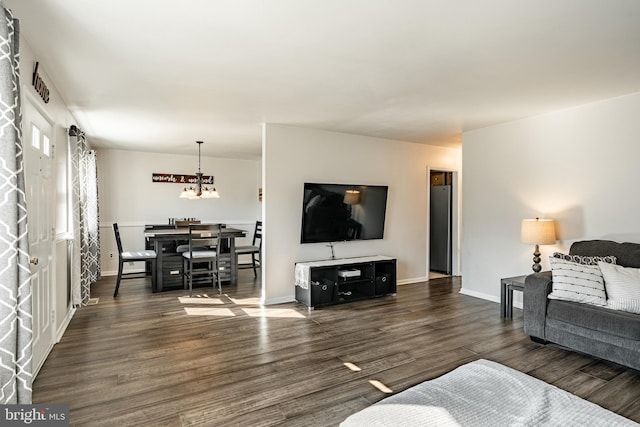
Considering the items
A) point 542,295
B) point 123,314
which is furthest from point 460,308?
point 123,314

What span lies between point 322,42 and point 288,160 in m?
2.60

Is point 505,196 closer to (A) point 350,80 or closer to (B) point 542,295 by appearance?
A: (B) point 542,295

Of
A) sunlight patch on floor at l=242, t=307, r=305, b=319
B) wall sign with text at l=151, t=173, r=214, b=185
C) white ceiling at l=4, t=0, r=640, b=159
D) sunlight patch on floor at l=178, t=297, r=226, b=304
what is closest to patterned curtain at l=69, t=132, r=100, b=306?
white ceiling at l=4, t=0, r=640, b=159

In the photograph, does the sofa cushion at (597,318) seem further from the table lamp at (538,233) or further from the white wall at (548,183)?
the white wall at (548,183)

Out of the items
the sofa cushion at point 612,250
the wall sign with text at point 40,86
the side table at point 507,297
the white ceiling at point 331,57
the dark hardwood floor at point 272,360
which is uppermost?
the white ceiling at point 331,57

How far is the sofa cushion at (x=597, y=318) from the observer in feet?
9.37

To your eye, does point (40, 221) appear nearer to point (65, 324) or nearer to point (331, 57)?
point (65, 324)

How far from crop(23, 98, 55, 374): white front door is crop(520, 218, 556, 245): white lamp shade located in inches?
185

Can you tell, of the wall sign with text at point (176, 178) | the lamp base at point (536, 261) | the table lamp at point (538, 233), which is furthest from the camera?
the wall sign with text at point (176, 178)

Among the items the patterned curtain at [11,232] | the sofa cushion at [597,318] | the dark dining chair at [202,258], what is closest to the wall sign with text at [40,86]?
the patterned curtain at [11,232]

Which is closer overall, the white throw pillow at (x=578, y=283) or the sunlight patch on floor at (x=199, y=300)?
the white throw pillow at (x=578, y=283)

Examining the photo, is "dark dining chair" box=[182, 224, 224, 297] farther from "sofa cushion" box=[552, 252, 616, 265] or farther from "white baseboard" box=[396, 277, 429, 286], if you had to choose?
"sofa cushion" box=[552, 252, 616, 265]

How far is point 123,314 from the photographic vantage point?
443 centimetres

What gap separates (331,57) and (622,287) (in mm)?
3021
